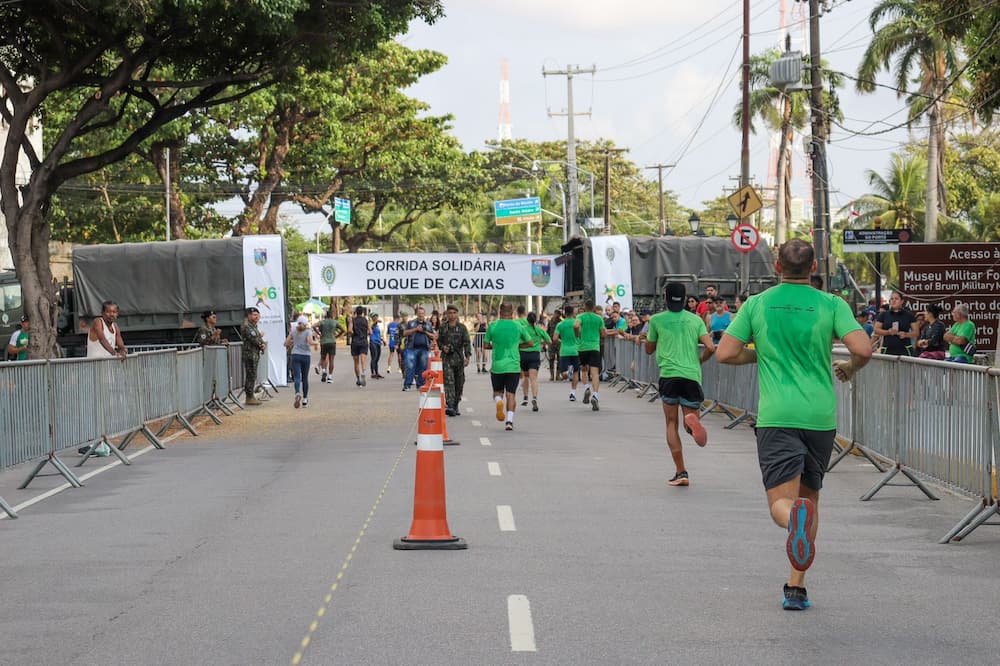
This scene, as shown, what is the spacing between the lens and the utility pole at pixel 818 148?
2639 cm

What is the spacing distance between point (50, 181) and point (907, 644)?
17.5 metres

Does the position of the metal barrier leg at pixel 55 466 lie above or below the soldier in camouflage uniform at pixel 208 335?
below

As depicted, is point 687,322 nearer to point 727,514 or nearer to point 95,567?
point 727,514

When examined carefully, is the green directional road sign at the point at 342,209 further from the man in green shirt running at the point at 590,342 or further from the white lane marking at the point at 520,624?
the white lane marking at the point at 520,624

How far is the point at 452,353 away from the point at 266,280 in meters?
12.0

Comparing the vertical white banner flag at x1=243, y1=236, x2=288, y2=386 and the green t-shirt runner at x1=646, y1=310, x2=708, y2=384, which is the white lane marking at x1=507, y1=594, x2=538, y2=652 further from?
the vertical white banner flag at x1=243, y1=236, x2=288, y2=386

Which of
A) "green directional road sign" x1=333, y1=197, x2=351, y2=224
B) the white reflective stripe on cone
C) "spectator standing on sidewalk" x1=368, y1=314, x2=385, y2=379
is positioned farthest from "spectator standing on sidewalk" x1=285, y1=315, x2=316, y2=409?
"green directional road sign" x1=333, y1=197, x2=351, y2=224

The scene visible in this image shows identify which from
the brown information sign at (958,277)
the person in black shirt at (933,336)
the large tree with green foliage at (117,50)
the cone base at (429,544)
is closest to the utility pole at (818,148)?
the brown information sign at (958,277)

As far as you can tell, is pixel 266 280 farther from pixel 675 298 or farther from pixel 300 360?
pixel 675 298

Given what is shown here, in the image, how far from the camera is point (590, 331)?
2491 centimetres

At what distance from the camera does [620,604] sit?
24.7 ft

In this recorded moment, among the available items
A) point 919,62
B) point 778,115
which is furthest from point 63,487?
point 778,115

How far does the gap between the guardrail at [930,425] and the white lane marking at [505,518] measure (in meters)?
3.03

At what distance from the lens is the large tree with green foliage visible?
2033cm
